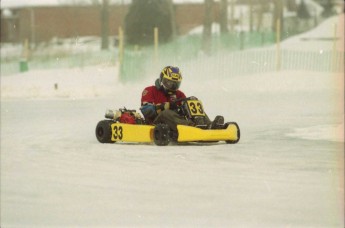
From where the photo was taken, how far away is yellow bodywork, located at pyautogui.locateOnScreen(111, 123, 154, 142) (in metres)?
8.92

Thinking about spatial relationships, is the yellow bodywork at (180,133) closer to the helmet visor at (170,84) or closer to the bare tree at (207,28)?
the helmet visor at (170,84)

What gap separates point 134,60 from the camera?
589 inches

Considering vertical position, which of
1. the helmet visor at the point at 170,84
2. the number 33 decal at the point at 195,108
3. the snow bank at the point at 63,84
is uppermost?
the helmet visor at the point at 170,84

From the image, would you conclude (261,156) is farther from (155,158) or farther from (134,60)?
(134,60)

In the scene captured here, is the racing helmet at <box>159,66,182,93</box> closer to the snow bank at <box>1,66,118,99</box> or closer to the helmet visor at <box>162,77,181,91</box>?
the helmet visor at <box>162,77,181,91</box>

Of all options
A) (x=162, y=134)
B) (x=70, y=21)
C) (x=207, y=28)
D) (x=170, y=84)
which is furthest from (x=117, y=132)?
(x=207, y=28)

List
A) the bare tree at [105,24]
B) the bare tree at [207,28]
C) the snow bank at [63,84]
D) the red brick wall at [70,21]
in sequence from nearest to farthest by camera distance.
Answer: the snow bank at [63,84]
the bare tree at [207,28]
the bare tree at [105,24]
the red brick wall at [70,21]

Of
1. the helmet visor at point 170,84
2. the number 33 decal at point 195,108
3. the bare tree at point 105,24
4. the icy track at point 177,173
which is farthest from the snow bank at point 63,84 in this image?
the helmet visor at point 170,84

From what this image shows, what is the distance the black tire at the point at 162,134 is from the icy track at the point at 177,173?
0.07 meters

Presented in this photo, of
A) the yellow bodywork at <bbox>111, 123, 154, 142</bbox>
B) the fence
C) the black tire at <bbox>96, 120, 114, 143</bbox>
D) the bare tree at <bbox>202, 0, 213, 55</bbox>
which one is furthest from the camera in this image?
the bare tree at <bbox>202, 0, 213, 55</bbox>

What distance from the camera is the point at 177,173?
785cm

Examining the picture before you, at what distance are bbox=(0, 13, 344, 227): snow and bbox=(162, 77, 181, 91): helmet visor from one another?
1.87ft

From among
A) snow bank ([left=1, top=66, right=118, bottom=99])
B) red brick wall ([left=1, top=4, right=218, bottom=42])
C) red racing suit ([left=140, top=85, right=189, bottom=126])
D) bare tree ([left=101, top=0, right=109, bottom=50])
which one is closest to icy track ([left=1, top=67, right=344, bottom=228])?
red racing suit ([left=140, top=85, right=189, bottom=126])

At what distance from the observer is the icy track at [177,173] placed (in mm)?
6520
